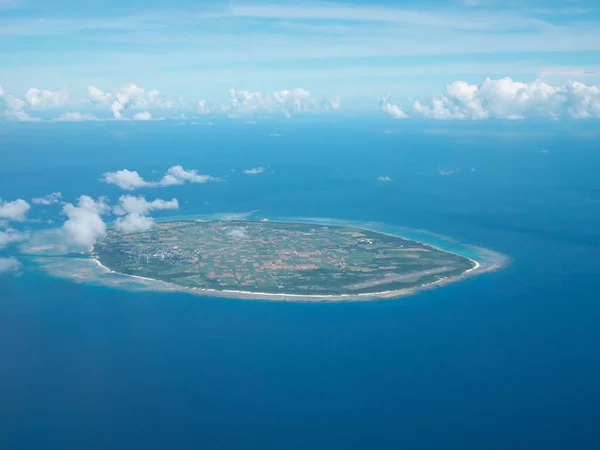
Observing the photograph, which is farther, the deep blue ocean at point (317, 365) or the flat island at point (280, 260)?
the flat island at point (280, 260)

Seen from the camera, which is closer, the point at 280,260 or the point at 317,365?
the point at 317,365

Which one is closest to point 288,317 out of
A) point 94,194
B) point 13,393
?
point 13,393

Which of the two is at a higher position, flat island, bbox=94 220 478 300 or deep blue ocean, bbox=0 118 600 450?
flat island, bbox=94 220 478 300

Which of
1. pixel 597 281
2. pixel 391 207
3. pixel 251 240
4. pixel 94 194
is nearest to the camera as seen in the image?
pixel 597 281

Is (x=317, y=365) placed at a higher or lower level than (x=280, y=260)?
lower

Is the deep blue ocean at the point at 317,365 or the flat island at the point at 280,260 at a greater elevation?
the flat island at the point at 280,260

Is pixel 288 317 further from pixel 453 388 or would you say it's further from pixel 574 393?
pixel 574 393

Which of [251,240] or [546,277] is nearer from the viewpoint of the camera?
[546,277]

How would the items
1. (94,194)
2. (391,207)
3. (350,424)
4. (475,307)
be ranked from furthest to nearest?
(94,194)
(391,207)
(475,307)
(350,424)
